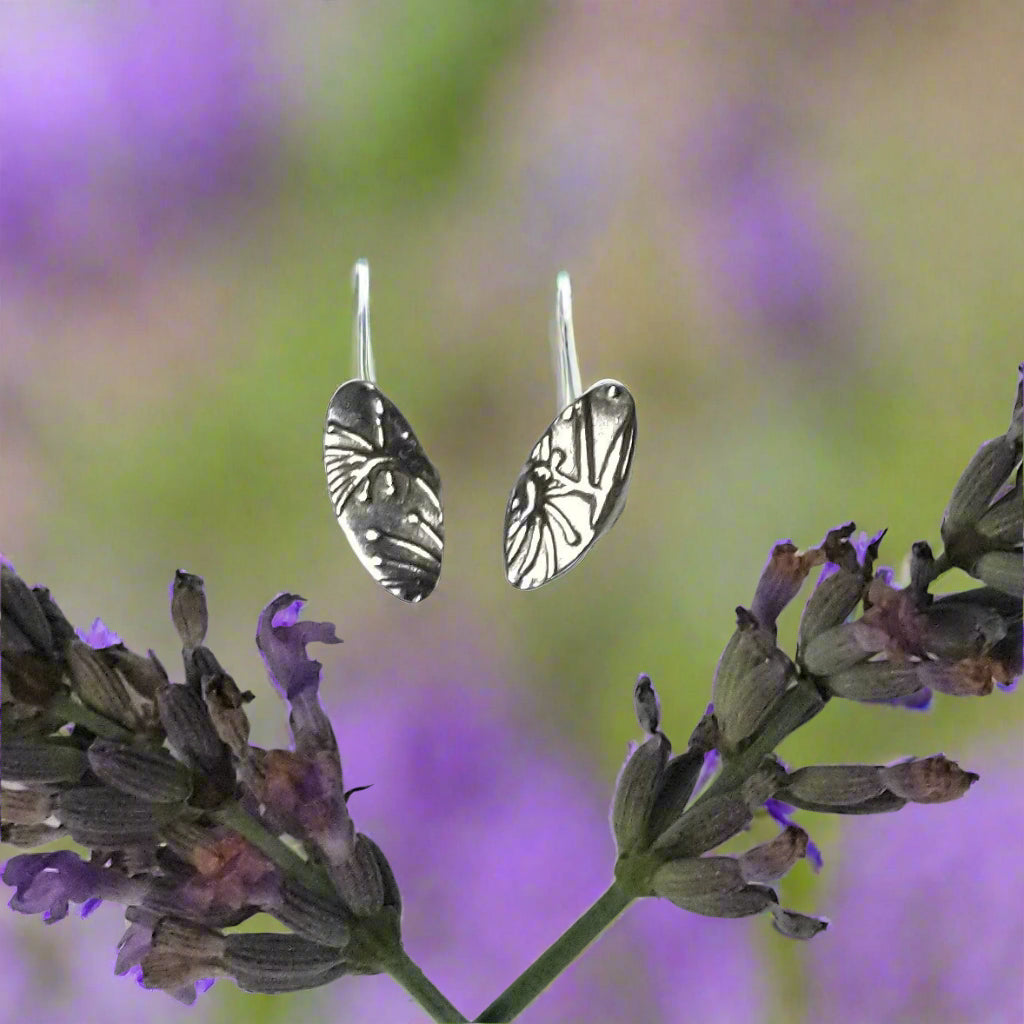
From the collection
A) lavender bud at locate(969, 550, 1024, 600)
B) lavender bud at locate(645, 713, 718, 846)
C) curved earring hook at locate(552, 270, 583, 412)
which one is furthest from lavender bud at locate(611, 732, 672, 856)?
curved earring hook at locate(552, 270, 583, 412)

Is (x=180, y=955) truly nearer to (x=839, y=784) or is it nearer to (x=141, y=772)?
(x=141, y=772)

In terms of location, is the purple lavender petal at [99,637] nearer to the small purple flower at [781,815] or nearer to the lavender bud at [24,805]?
the lavender bud at [24,805]

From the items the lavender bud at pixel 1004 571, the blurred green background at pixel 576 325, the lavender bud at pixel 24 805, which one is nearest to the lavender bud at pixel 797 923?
the lavender bud at pixel 1004 571

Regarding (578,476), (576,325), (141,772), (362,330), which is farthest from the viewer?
(576,325)

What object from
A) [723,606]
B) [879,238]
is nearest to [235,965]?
[723,606]

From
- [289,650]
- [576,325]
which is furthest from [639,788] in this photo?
[576,325]

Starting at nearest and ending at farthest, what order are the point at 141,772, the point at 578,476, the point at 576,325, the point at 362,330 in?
the point at 141,772 → the point at 578,476 → the point at 362,330 → the point at 576,325

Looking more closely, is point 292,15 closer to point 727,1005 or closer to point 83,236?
point 83,236
